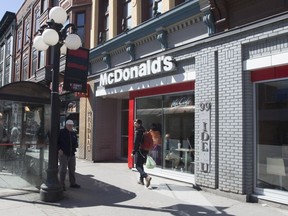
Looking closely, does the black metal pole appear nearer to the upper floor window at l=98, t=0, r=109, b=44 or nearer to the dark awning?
the dark awning

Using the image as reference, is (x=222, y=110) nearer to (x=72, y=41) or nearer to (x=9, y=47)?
(x=72, y=41)

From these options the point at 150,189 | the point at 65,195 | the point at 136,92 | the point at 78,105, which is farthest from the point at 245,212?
the point at 78,105

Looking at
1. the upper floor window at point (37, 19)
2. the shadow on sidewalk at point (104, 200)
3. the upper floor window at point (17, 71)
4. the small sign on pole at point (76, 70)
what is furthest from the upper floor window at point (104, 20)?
the upper floor window at point (17, 71)

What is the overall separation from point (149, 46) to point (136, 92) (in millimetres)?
1688

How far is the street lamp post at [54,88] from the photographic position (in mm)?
8086

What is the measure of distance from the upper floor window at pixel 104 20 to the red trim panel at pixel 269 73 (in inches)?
356

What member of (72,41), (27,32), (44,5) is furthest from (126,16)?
(27,32)

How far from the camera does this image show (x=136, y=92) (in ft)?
42.3

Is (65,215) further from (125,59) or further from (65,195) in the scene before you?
(125,59)

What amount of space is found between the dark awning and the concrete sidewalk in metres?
2.33

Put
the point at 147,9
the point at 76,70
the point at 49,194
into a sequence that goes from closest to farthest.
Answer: the point at 49,194 < the point at 76,70 < the point at 147,9

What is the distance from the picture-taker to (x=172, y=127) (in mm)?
11352

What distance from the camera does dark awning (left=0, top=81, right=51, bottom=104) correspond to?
946 cm

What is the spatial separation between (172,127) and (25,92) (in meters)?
4.44
